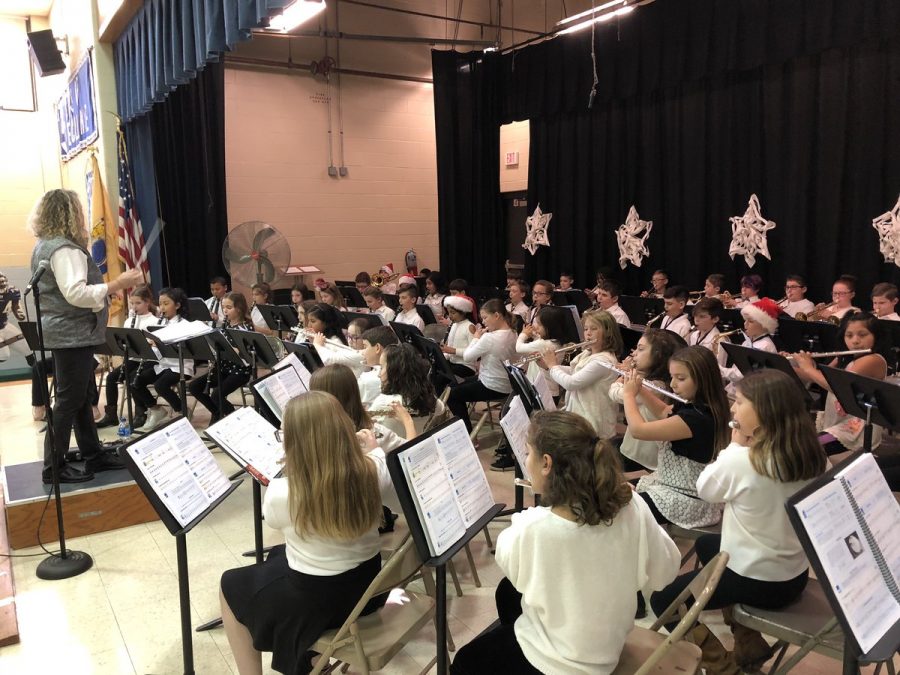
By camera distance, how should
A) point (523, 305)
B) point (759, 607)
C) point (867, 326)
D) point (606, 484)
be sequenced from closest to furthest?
point (606, 484) < point (759, 607) < point (867, 326) < point (523, 305)

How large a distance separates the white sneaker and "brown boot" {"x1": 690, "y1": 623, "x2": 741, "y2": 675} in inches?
189

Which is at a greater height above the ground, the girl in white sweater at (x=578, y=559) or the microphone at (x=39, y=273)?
the microphone at (x=39, y=273)

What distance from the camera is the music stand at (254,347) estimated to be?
496 centimetres

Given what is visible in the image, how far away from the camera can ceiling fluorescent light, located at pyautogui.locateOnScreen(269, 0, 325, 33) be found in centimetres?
415

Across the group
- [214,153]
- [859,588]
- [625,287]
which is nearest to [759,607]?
[859,588]

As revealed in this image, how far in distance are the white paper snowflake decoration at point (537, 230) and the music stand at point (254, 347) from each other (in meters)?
6.60

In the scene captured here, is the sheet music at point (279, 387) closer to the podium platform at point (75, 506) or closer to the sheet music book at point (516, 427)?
the sheet music book at point (516, 427)

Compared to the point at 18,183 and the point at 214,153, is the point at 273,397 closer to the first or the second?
the point at 214,153

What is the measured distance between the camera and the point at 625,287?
10086 mm

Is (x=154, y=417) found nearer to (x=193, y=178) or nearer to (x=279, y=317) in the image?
(x=279, y=317)

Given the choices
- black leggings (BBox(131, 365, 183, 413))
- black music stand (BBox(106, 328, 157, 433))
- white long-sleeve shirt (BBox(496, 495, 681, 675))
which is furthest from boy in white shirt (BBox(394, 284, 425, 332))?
white long-sleeve shirt (BBox(496, 495, 681, 675))

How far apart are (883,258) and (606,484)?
273 inches

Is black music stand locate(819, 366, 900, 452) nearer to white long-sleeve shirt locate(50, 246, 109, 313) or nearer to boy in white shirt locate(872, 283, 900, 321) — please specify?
boy in white shirt locate(872, 283, 900, 321)

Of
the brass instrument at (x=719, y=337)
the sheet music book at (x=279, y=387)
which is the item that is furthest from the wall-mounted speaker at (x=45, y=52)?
the brass instrument at (x=719, y=337)
